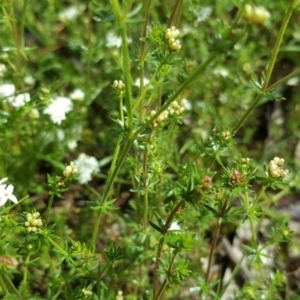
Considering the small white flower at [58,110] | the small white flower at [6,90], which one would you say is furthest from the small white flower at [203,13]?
the small white flower at [6,90]

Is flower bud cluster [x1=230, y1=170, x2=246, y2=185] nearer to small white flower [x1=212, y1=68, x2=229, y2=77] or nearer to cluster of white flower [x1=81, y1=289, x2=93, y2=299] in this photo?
cluster of white flower [x1=81, y1=289, x2=93, y2=299]

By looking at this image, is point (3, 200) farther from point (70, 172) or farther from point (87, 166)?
point (87, 166)

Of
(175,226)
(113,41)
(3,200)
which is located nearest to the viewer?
(3,200)

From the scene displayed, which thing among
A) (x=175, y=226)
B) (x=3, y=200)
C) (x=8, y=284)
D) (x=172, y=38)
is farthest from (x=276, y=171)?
(x=8, y=284)

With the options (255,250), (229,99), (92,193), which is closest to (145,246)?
(255,250)

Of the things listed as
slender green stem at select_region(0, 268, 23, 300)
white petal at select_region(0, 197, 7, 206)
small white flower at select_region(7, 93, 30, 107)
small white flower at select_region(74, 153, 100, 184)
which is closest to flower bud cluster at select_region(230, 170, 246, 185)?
white petal at select_region(0, 197, 7, 206)

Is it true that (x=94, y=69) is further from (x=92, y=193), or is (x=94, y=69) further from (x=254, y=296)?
(x=254, y=296)
